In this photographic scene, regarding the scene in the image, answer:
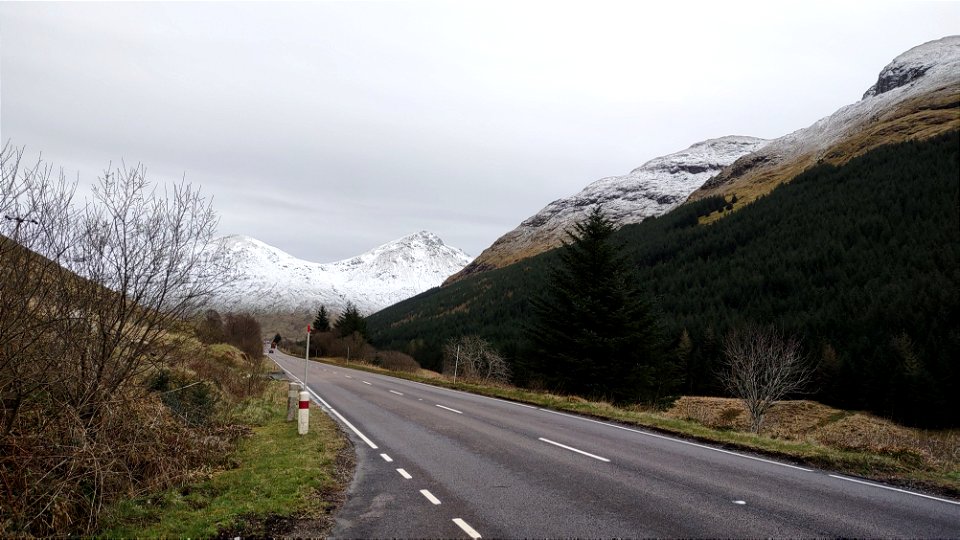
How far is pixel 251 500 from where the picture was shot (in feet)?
21.4

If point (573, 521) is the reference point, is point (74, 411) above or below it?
above

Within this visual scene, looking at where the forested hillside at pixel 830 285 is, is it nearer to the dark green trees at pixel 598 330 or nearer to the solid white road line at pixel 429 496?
the dark green trees at pixel 598 330

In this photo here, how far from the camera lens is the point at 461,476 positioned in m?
7.91

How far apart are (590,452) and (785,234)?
365 feet

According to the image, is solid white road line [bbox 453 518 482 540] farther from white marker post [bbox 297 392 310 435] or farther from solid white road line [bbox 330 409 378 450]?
white marker post [bbox 297 392 310 435]

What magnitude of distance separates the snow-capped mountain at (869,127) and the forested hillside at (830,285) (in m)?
19.5

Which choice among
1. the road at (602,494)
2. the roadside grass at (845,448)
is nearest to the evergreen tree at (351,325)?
the roadside grass at (845,448)

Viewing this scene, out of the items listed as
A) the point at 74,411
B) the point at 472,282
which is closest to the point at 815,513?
the point at 74,411

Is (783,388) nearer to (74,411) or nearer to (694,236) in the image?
(74,411)

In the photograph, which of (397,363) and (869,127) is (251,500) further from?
(869,127)

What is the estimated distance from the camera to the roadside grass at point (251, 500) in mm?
5605

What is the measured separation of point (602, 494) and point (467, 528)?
2272 millimetres

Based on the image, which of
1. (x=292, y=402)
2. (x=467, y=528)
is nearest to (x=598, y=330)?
(x=292, y=402)

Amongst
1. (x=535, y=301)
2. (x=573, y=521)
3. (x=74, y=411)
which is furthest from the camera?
(x=535, y=301)
